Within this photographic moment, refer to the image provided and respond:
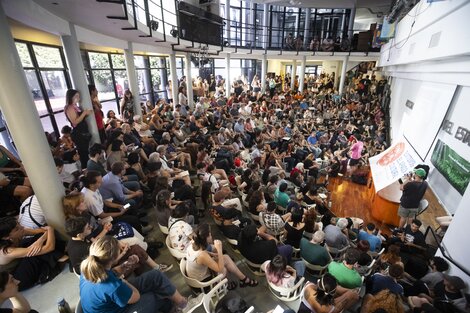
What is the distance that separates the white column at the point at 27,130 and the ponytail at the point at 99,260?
152 centimetres

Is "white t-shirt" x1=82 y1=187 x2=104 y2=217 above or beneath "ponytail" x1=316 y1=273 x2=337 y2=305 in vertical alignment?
above

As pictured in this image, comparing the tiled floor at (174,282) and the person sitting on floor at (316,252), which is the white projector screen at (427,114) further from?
the tiled floor at (174,282)

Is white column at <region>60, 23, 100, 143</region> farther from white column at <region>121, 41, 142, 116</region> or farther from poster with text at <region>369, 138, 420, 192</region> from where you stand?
poster with text at <region>369, 138, 420, 192</region>

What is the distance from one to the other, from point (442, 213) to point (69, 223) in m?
6.24

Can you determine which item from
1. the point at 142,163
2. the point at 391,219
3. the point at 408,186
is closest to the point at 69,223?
the point at 142,163

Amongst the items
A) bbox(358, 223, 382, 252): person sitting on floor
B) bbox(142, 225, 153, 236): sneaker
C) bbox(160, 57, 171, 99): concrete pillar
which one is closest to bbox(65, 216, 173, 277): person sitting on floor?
bbox(142, 225, 153, 236): sneaker

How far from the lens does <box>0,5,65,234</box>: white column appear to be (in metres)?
2.22

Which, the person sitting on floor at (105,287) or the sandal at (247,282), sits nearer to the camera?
the person sitting on floor at (105,287)

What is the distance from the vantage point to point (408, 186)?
4.23m

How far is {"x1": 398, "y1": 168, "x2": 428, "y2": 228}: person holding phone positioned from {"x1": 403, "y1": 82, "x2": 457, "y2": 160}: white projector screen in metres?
1.05

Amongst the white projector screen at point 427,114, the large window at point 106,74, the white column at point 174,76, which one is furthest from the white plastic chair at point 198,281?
the white column at point 174,76

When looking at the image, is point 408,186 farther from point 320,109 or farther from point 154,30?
point 320,109

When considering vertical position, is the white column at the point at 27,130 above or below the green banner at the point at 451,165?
above

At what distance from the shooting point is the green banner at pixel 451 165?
3.61 meters
